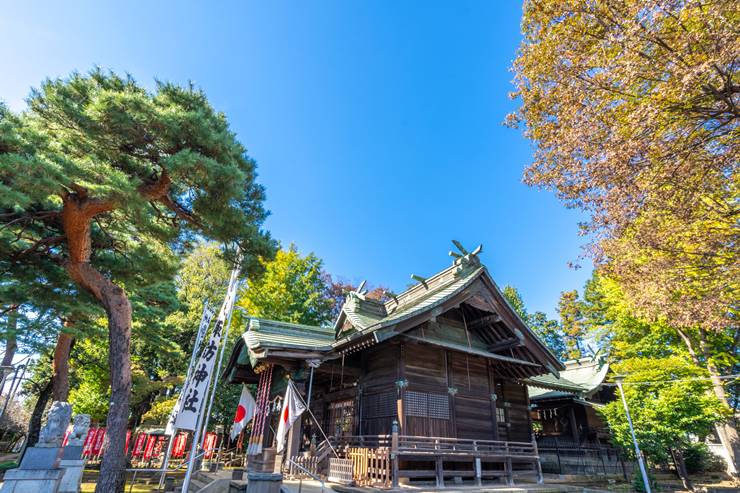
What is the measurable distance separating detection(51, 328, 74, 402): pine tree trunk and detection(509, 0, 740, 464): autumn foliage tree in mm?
21093

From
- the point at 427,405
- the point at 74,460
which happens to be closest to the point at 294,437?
the point at 427,405

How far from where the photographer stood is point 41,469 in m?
7.53

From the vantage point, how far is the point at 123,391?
9570mm

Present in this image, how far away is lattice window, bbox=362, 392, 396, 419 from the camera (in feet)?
35.3

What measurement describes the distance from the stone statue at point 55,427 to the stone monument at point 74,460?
2.14 m

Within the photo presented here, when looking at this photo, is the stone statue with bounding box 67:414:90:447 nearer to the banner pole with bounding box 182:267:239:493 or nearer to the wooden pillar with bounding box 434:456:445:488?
the banner pole with bounding box 182:267:239:493

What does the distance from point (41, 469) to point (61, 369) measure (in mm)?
12481

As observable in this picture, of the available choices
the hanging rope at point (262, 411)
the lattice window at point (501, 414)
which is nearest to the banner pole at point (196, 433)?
the hanging rope at point (262, 411)

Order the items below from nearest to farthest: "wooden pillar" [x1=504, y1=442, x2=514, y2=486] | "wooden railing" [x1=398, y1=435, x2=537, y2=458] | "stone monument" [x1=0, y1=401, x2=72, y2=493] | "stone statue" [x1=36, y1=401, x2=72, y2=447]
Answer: "stone monument" [x1=0, y1=401, x2=72, y2=493], "stone statue" [x1=36, y1=401, x2=72, y2=447], "wooden railing" [x1=398, y1=435, x2=537, y2=458], "wooden pillar" [x1=504, y1=442, x2=514, y2=486]

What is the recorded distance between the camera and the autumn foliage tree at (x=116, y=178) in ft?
27.7

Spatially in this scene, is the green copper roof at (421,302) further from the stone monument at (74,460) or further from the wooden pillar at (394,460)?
the stone monument at (74,460)

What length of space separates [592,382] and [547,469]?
6610 mm

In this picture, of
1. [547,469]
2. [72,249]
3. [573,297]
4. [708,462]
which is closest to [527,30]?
[72,249]

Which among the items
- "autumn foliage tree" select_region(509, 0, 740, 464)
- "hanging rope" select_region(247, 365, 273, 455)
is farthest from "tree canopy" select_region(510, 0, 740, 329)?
"hanging rope" select_region(247, 365, 273, 455)
